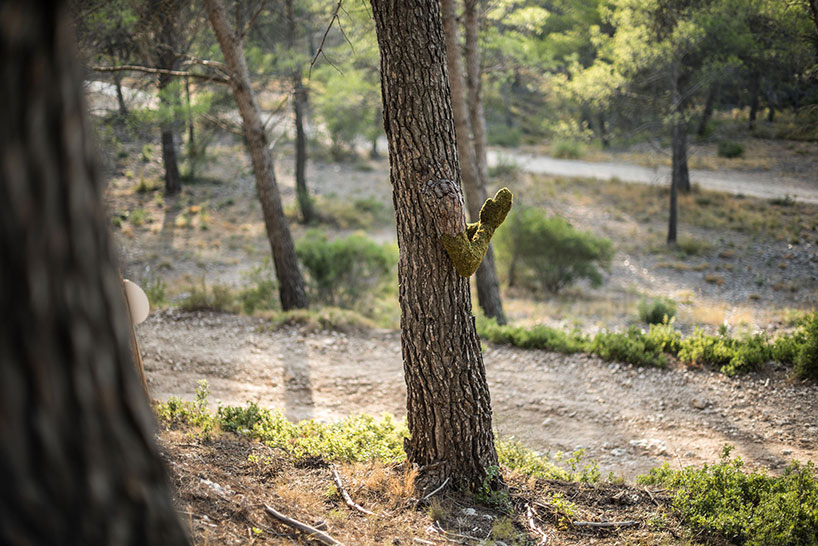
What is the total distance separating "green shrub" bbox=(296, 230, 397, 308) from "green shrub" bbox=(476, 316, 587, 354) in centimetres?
372

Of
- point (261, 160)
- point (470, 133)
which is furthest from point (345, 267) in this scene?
point (470, 133)

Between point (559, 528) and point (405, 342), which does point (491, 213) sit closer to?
point (405, 342)

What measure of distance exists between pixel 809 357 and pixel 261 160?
757 cm

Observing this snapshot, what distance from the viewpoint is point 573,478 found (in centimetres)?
473

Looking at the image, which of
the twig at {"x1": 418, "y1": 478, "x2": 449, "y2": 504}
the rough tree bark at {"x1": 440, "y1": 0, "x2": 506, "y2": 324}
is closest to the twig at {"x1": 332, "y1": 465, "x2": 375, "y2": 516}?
the twig at {"x1": 418, "y1": 478, "x2": 449, "y2": 504}

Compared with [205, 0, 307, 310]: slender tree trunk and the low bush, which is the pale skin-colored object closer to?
[205, 0, 307, 310]: slender tree trunk

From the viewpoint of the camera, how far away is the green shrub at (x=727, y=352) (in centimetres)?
675

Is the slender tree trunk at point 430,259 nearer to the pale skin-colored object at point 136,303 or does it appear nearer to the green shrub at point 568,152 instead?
the pale skin-colored object at point 136,303

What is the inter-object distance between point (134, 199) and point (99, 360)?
1910 cm

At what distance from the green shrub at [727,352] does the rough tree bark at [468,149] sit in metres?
3.12

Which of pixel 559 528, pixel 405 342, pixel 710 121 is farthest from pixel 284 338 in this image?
pixel 710 121

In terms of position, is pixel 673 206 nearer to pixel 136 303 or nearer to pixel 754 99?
pixel 754 99

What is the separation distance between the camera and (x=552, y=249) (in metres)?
14.0

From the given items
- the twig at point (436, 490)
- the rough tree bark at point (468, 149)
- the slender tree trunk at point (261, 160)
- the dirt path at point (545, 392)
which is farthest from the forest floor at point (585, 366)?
the twig at point (436, 490)
